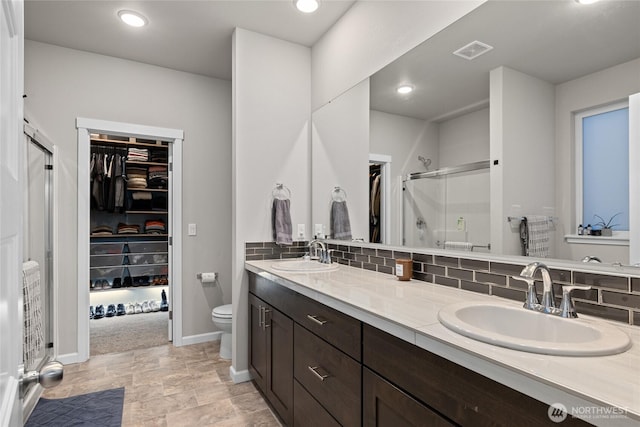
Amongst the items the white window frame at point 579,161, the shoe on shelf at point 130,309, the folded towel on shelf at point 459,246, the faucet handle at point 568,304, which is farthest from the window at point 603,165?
the shoe on shelf at point 130,309

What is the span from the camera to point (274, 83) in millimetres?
2768

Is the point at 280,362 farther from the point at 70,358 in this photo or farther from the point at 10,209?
the point at 70,358

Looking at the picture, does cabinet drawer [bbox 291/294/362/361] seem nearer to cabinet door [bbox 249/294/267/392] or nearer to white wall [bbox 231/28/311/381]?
cabinet door [bbox 249/294/267/392]

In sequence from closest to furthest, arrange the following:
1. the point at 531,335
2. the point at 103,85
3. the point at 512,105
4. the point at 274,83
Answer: the point at 531,335
the point at 512,105
the point at 274,83
the point at 103,85

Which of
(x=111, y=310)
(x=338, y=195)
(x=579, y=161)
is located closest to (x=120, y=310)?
(x=111, y=310)

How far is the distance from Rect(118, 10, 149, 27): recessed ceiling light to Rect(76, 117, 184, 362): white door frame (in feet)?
2.96

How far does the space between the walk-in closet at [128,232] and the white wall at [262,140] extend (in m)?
2.14

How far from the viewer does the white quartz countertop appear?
0.62 m

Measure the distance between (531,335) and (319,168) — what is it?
1977mm

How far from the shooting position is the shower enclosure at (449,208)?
156 cm

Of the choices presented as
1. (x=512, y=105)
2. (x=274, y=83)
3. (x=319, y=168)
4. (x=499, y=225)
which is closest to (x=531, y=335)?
(x=499, y=225)

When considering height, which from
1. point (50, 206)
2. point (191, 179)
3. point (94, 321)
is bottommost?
point (94, 321)

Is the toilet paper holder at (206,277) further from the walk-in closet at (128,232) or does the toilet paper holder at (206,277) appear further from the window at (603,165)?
the window at (603,165)

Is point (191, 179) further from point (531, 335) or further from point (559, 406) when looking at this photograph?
point (559, 406)
